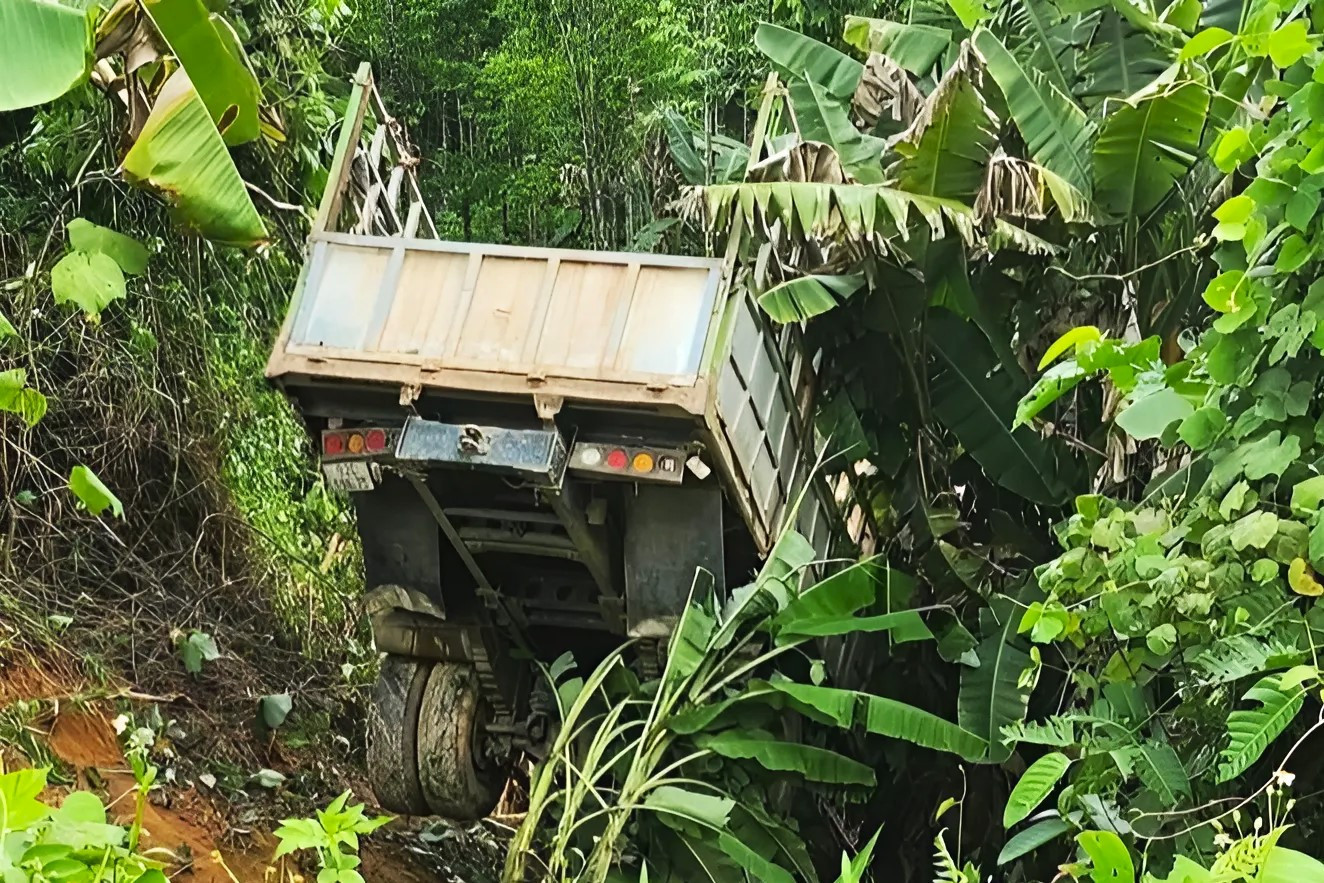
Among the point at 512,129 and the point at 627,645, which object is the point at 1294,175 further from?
the point at 512,129

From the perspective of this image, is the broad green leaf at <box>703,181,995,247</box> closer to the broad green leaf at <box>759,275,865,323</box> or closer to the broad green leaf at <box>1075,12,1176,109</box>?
the broad green leaf at <box>759,275,865,323</box>

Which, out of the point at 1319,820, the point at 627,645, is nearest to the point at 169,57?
the point at 627,645

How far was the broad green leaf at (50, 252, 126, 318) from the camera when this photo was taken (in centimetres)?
452

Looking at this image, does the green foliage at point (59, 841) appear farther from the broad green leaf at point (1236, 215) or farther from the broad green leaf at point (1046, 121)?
the broad green leaf at point (1046, 121)

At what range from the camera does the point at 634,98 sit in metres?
9.47

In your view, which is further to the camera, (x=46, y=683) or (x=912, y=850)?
(x=912, y=850)

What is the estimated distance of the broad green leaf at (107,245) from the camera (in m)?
4.70

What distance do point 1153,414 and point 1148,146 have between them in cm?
197

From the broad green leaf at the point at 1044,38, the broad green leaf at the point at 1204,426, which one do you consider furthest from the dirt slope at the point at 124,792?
the broad green leaf at the point at 1044,38

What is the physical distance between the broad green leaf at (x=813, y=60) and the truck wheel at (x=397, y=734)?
3457 millimetres

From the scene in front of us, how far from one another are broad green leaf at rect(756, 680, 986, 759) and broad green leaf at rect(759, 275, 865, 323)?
1.44 m

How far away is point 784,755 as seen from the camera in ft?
16.0

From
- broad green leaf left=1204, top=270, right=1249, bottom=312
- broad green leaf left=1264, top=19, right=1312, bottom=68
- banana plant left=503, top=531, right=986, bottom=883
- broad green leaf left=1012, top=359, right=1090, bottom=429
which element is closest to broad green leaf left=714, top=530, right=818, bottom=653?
banana plant left=503, top=531, right=986, bottom=883

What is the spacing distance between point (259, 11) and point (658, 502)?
3852 millimetres
